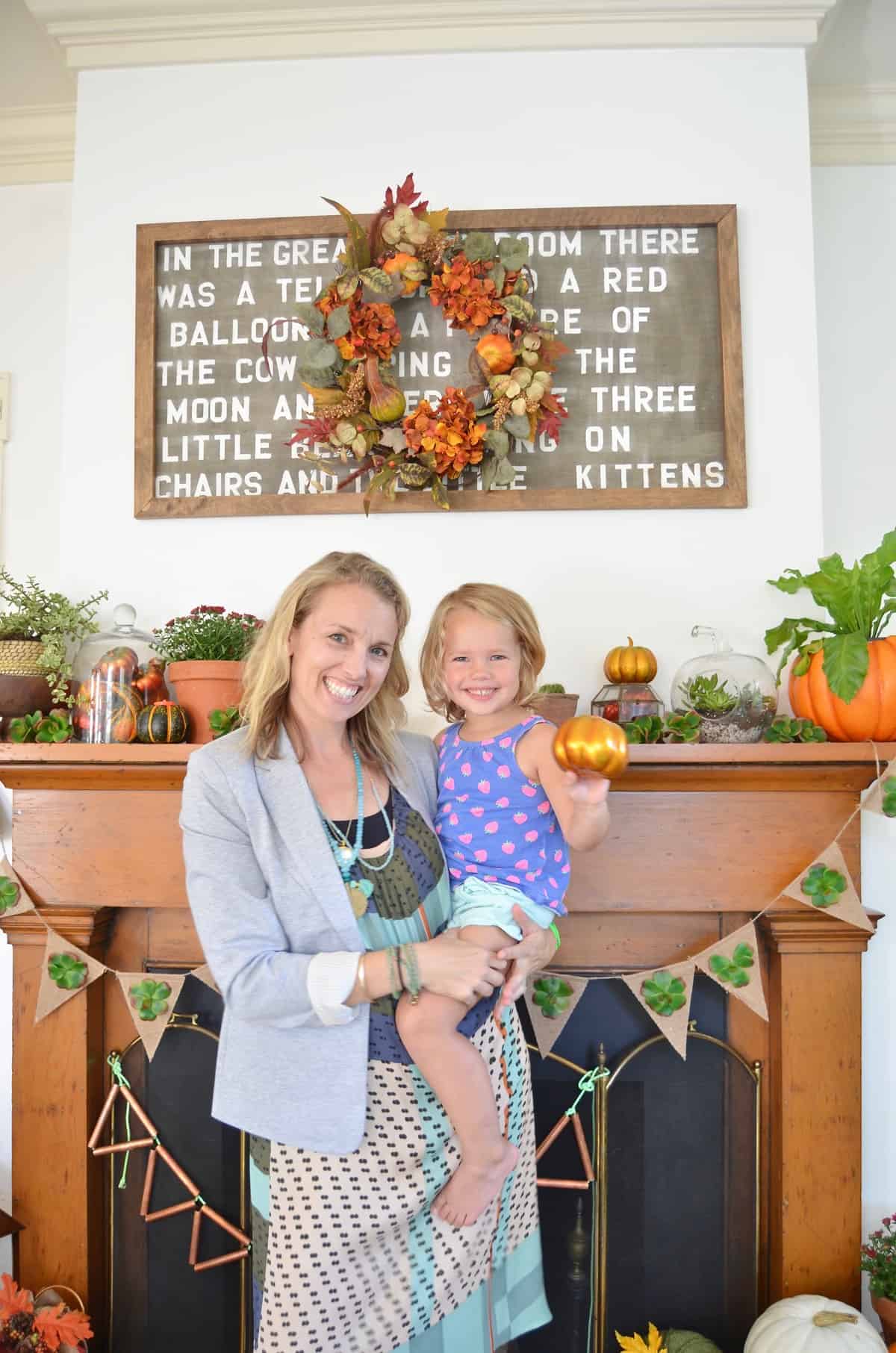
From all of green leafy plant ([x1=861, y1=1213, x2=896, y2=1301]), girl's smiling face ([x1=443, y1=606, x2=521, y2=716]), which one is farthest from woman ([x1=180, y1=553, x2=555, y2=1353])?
green leafy plant ([x1=861, y1=1213, x2=896, y2=1301])

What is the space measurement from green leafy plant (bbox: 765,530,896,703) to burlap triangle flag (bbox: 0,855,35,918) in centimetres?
162

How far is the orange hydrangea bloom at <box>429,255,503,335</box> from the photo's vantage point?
76.0 inches

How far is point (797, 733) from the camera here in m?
1.75

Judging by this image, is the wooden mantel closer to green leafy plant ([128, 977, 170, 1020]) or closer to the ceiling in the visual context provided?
green leafy plant ([128, 977, 170, 1020])

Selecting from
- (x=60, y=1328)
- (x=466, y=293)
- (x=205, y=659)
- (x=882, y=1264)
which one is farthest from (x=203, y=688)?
(x=882, y=1264)

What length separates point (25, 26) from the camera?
2.16 m

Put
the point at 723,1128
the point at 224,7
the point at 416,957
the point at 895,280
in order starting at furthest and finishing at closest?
1. the point at 895,280
2. the point at 224,7
3. the point at 723,1128
4. the point at 416,957

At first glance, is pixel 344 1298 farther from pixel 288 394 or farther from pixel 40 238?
pixel 40 238

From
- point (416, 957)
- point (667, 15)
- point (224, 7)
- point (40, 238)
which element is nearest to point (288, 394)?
point (224, 7)

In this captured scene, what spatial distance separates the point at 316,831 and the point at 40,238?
6.80 feet

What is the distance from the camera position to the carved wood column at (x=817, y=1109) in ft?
5.90

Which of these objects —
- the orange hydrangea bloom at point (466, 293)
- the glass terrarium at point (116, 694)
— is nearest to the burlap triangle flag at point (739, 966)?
the glass terrarium at point (116, 694)

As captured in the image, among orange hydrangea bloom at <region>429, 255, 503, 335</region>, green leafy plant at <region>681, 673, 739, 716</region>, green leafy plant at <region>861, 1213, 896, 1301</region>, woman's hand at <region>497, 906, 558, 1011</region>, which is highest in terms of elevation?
orange hydrangea bloom at <region>429, 255, 503, 335</region>

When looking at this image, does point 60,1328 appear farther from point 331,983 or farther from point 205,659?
point 205,659
